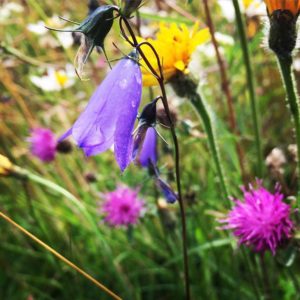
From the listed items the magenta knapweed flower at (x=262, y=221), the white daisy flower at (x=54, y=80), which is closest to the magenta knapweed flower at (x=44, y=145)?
the white daisy flower at (x=54, y=80)

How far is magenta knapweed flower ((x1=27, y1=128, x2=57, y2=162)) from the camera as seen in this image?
1646 mm

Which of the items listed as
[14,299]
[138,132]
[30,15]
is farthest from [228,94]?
[30,15]

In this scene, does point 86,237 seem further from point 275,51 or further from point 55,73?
point 275,51

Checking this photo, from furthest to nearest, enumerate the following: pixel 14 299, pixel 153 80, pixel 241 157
Result: pixel 14 299, pixel 241 157, pixel 153 80

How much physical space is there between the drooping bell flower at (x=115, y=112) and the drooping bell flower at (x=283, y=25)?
23cm

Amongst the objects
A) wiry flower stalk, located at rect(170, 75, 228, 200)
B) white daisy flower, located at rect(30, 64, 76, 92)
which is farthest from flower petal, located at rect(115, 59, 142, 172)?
white daisy flower, located at rect(30, 64, 76, 92)

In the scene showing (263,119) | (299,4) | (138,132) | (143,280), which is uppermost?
(299,4)

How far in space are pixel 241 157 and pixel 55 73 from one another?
3.66 feet

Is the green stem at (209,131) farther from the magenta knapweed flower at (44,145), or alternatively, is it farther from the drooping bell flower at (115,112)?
the magenta knapweed flower at (44,145)

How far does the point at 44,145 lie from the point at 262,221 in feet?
3.35

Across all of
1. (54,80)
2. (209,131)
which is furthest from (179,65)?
(54,80)

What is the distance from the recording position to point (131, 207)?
1.35m

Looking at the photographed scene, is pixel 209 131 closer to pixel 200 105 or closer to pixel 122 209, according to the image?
pixel 200 105

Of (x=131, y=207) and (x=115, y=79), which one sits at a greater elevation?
(x=115, y=79)
